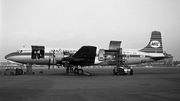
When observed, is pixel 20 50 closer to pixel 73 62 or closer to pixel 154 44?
pixel 73 62

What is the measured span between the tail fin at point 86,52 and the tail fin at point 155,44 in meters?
11.1

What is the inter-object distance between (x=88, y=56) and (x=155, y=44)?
1354 cm

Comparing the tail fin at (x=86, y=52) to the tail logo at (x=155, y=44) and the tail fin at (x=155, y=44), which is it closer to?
the tail fin at (x=155, y=44)

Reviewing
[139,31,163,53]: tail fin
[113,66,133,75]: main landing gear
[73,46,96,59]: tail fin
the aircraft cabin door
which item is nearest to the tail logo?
[139,31,163,53]: tail fin

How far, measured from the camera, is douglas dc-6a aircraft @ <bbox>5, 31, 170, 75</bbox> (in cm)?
2100

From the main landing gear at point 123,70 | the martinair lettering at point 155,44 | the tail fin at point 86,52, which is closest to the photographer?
the tail fin at point 86,52

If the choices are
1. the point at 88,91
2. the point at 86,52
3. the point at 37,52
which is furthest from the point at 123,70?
the point at 88,91

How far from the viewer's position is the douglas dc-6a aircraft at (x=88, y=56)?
2100 cm

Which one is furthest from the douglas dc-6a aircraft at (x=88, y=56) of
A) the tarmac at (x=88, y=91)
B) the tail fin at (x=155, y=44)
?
the tarmac at (x=88, y=91)

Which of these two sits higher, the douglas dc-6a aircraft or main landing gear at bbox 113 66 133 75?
the douglas dc-6a aircraft

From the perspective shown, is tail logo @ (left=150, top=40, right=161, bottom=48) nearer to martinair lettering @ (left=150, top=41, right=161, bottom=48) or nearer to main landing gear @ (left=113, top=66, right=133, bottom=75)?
martinair lettering @ (left=150, top=41, right=161, bottom=48)

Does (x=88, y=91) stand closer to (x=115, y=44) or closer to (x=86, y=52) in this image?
(x=86, y=52)

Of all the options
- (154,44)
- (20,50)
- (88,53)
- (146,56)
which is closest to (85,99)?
(88,53)

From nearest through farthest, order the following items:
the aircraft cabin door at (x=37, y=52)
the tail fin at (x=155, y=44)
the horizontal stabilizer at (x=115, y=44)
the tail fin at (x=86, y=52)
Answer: the tail fin at (x=86, y=52) → the aircraft cabin door at (x=37, y=52) → the horizontal stabilizer at (x=115, y=44) → the tail fin at (x=155, y=44)
